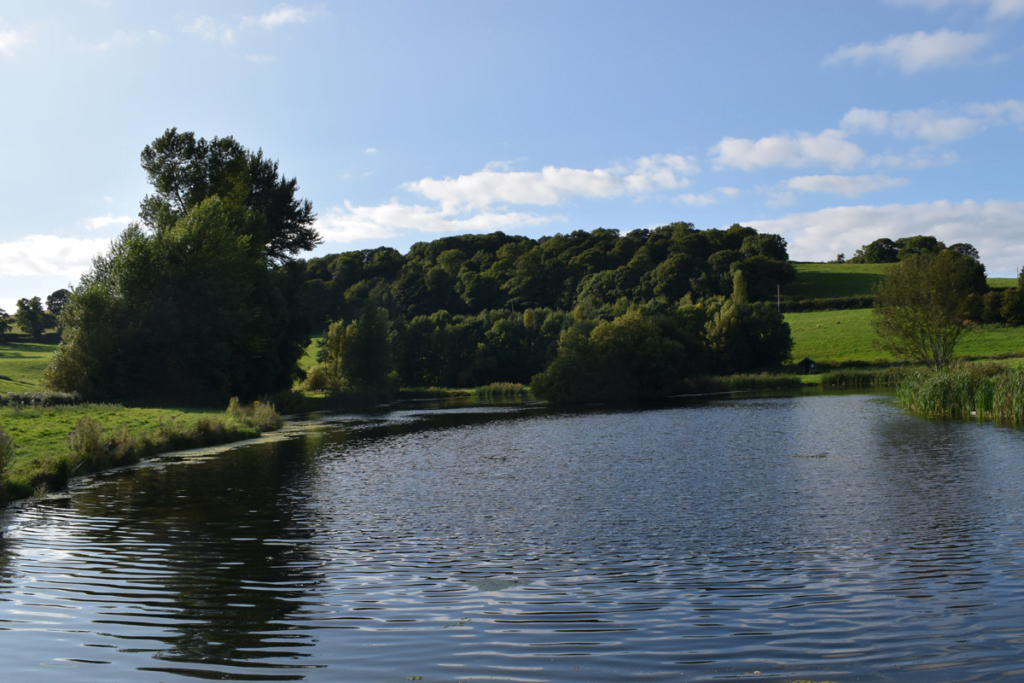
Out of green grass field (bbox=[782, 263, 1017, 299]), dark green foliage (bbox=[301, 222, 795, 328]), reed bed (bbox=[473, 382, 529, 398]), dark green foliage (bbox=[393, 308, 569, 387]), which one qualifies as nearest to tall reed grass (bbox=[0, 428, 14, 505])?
reed bed (bbox=[473, 382, 529, 398])

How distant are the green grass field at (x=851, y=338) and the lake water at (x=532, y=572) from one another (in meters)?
64.0

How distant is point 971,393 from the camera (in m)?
34.5

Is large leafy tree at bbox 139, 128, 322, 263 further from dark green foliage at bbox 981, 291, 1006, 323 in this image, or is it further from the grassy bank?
dark green foliage at bbox 981, 291, 1006, 323

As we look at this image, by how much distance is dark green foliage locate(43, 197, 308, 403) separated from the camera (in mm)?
42344

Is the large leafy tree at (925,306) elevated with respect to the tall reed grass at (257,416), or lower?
elevated

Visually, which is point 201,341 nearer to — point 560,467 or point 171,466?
point 171,466

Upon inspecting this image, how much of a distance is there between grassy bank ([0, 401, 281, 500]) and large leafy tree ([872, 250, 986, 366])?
46.1 meters

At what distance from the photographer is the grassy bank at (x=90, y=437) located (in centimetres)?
1759

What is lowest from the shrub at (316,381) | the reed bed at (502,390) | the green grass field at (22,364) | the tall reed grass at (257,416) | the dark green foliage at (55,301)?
the reed bed at (502,390)

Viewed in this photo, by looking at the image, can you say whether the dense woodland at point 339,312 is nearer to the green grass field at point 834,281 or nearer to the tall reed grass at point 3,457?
the green grass field at point 834,281

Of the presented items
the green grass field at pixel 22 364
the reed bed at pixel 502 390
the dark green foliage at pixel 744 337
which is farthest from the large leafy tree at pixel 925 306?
the green grass field at pixel 22 364

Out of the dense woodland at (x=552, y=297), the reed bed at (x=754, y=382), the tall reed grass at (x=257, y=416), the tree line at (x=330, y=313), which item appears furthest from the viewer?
the dense woodland at (x=552, y=297)

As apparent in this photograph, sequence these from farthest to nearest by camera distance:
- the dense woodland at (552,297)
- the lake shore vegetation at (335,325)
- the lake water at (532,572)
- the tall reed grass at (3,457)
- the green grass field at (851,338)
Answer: the dense woodland at (552,297) < the green grass field at (851,338) < the lake shore vegetation at (335,325) < the tall reed grass at (3,457) < the lake water at (532,572)

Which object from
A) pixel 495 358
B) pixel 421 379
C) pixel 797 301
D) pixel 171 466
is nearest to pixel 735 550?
pixel 171 466
